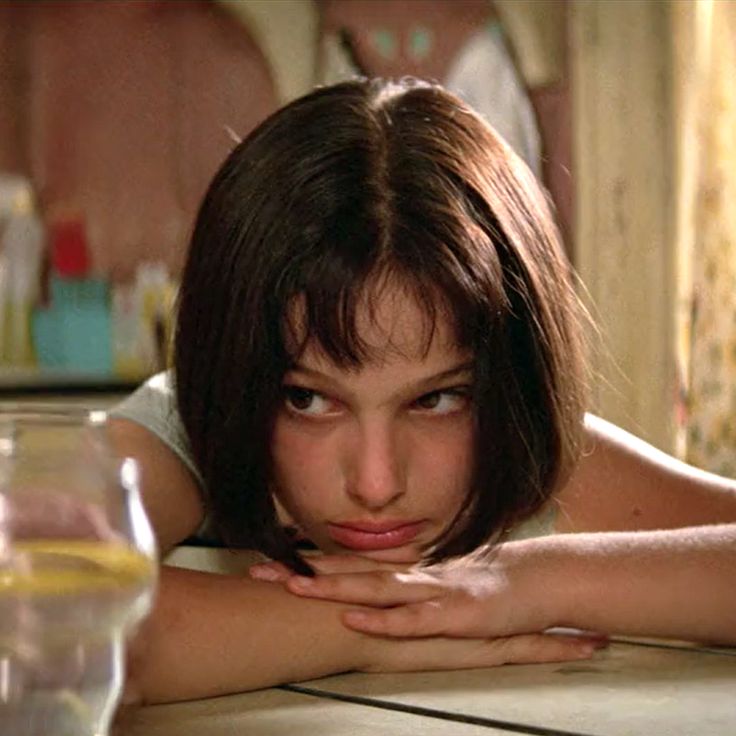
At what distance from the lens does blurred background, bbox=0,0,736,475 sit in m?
2.23

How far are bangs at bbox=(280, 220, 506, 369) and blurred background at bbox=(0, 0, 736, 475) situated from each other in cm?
115

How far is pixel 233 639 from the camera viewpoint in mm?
852

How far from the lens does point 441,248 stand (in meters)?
1.00

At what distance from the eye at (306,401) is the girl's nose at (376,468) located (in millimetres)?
47

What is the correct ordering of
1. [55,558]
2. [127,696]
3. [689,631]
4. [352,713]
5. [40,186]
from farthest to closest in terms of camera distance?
[40,186] → [689,631] → [352,713] → [127,696] → [55,558]

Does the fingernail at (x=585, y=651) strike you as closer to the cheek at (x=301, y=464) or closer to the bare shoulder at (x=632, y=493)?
the cheek at (x=301, y=464)

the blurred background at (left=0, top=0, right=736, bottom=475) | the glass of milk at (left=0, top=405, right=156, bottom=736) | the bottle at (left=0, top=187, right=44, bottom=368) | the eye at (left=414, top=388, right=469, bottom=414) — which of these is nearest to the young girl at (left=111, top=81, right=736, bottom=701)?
the eye at (left=414, top=388, right=469, bottom=414)

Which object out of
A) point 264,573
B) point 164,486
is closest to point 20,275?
point 164,486

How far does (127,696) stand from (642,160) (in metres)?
1.83

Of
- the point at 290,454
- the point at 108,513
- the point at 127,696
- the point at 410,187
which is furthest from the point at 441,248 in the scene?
the point at 108,513

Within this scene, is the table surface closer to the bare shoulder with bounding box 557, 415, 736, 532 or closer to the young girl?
the young girl

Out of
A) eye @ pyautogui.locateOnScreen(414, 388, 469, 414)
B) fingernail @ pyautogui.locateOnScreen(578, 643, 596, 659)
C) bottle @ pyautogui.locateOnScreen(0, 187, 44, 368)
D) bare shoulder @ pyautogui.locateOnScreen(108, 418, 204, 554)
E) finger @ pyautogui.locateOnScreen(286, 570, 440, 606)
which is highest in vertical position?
bottle @ pyautogui.locateOnScreen(0, 187, 44, 368)

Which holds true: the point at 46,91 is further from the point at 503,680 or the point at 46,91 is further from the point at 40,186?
the point at 503,680

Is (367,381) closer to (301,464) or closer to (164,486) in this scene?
(301,464)
